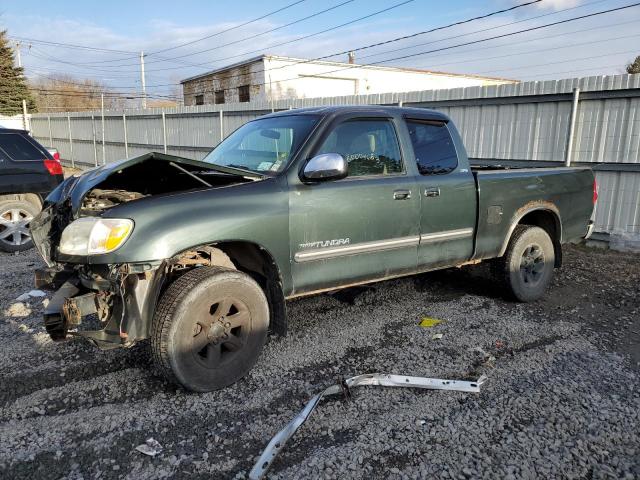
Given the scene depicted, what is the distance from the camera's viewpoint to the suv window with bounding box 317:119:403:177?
4.06 meters

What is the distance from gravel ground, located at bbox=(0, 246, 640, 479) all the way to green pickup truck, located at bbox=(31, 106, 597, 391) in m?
0.40

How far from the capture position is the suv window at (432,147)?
4543 millimetres

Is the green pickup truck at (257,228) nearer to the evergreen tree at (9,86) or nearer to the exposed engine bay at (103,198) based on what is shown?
the exposed engine bay at (103,198)

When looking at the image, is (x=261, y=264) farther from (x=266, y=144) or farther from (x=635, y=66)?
(x=635, y=66)

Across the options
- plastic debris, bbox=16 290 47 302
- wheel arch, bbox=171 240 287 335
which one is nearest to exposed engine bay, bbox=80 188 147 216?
wheel arch, bbox=171 240 287 335

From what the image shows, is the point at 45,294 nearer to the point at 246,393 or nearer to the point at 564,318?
the point at 246,393

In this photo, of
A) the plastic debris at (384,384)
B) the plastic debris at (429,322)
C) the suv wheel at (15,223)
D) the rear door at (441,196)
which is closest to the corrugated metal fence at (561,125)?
the rear door at (441,196)

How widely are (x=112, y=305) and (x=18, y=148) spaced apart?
563 cm

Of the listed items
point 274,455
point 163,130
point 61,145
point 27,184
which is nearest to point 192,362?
point 274,455

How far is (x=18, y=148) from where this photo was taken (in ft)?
24.4

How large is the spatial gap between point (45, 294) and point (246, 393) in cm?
309

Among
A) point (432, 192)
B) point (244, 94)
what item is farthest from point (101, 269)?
point (244, 94)

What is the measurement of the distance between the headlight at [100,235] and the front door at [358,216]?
116 cm

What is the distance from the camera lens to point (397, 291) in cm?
572
